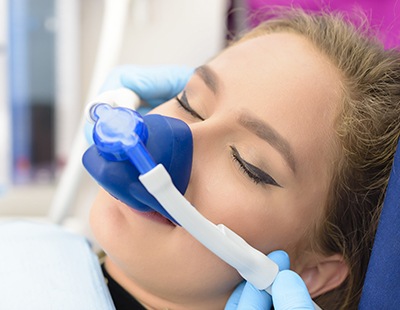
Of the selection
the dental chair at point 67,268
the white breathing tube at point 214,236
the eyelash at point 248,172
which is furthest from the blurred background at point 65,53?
the white breathing tube at point 214,236

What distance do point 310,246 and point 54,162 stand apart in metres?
1.19

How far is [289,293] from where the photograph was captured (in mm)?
965

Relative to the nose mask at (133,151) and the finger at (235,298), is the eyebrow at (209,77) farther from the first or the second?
the finger at (235,298)

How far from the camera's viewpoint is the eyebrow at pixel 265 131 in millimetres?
1008

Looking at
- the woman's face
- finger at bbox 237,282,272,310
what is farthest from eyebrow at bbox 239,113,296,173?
finger at bbox 237,282,272,310

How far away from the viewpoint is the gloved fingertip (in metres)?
1.03

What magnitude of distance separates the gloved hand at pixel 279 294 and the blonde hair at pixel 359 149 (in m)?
0.12

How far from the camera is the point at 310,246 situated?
1123 millimetres

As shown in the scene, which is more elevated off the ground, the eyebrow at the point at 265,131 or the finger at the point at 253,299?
the eyebrow at the point at 265,131

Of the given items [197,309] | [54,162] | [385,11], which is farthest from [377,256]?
[54,162]

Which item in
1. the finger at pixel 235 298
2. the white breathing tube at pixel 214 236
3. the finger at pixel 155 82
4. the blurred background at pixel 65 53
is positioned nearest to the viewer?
the white breathing tube at pixel 214 236

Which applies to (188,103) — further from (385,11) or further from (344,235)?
(385,11)

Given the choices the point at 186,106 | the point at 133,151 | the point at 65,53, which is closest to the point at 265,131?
the point at 186,106

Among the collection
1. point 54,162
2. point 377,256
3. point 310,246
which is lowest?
point 54,162
